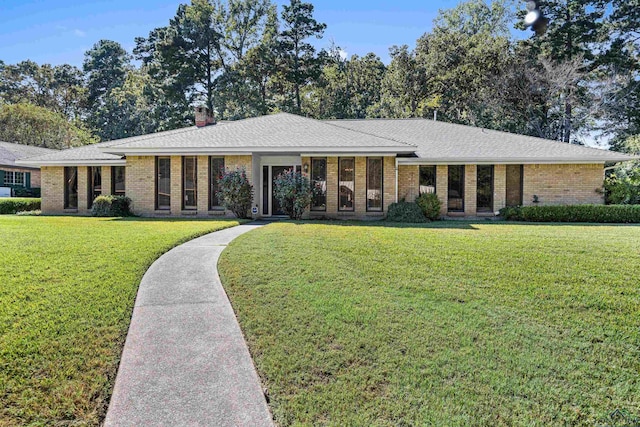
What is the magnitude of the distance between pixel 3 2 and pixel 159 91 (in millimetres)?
21964

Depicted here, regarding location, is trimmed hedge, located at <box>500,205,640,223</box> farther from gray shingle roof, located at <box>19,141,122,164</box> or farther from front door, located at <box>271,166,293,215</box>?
gray shingle roof, located at <box>19,141,122,164</box>

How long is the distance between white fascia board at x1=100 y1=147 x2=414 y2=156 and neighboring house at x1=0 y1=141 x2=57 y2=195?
1468cm

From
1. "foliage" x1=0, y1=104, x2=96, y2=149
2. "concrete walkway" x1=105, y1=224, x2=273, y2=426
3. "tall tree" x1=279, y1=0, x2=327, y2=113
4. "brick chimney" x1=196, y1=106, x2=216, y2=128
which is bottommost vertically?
"concrete walkway" x1=105, y1=224, x2=273, y2=426

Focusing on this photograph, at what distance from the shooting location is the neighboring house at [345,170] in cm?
1426

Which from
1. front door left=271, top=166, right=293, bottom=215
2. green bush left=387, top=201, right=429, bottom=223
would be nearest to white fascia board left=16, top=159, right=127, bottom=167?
front door left=271, top=166, right=293, bottom=215

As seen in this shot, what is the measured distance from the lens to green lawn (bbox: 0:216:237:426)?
2998mm

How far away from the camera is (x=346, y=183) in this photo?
579 inches

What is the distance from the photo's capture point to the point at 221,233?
33.3ft

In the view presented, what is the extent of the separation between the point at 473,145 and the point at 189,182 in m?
11.6

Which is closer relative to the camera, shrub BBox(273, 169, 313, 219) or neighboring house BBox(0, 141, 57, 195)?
shrub BBox(273, 169, 313, 219)

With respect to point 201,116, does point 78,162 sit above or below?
below

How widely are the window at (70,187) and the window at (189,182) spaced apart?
5527 mm

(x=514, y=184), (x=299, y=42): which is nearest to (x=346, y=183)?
(x=514, y=184)

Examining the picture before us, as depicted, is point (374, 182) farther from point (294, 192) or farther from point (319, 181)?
point (294, 192)
